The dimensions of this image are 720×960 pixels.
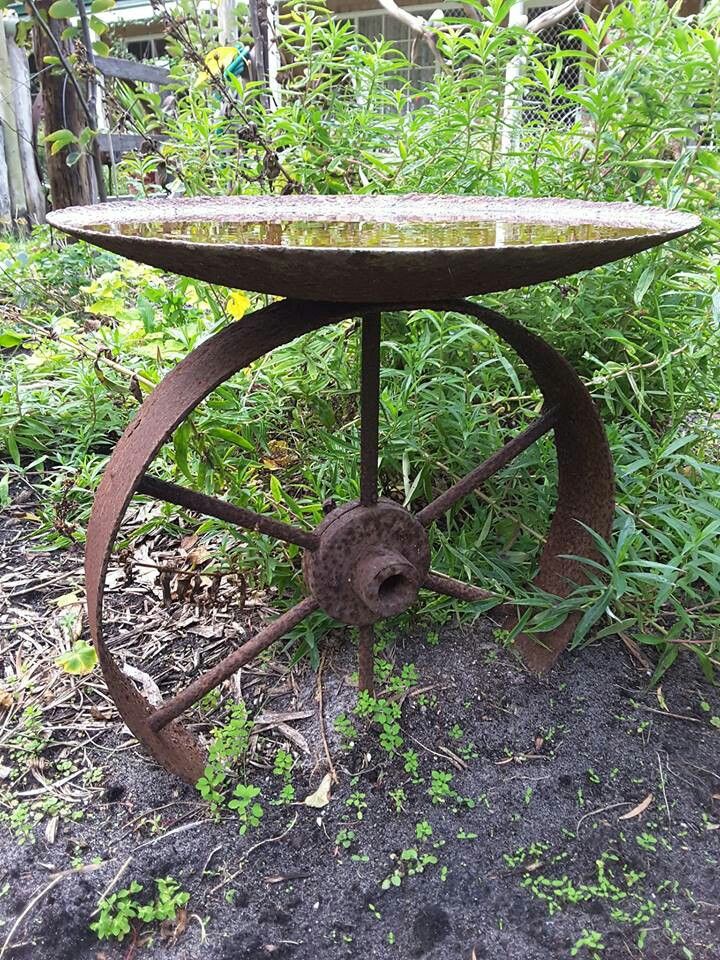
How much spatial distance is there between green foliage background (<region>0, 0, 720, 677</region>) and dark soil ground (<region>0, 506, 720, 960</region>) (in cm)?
16

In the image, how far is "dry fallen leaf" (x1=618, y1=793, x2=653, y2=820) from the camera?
4.85 ft

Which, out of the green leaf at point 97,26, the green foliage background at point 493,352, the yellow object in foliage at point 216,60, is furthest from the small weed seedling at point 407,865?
the green leaf at point 97,26

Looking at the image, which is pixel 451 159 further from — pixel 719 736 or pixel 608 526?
pixel 719 736

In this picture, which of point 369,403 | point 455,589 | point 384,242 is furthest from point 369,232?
point 455,589

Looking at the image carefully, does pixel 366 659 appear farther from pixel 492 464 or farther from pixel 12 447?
pixel 12 447

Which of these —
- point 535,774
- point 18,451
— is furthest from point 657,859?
point 18,451

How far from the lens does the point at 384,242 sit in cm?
137

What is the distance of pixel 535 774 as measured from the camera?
157 centimetres

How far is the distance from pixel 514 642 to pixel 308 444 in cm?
79

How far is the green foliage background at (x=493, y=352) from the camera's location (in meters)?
1.71

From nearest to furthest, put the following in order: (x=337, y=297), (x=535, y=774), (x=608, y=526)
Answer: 1. (x=337, y=297)
2. (x=535, y=774)
3. (x=608, y=526)

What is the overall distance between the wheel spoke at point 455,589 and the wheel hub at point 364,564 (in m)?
0.11

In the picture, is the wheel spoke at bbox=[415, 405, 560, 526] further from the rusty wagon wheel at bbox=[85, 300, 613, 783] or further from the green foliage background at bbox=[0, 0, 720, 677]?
the green foliage background at bbox=[0, 0, 720, 677]

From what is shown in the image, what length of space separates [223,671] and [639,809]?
880mm
